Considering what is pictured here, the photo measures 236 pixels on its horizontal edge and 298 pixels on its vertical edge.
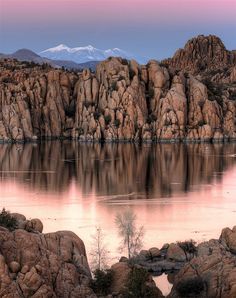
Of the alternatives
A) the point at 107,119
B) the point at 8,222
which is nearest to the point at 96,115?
the point at 107,119

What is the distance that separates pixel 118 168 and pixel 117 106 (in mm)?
70229

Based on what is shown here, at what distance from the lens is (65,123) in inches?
6540

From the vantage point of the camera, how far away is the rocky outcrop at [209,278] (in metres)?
27.9

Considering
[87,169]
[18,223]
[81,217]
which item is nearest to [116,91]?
[87,169]

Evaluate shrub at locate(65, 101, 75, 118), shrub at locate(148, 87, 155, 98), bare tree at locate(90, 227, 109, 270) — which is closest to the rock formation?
bare tree at locate(90, 227, 109, 270)

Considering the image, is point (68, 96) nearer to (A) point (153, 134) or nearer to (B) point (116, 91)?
(B) point (116, 91)

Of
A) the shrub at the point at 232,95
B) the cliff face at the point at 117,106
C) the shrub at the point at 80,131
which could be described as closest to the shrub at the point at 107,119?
the cliff face at the point at 117,106

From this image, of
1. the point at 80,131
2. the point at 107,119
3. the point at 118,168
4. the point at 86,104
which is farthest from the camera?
the point at 86,104

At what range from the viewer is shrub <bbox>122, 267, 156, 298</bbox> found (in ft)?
87.0

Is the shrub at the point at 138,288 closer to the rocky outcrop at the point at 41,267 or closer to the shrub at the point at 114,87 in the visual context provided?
the rocky outcrop at the point at 41,267

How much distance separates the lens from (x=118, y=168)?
289ft

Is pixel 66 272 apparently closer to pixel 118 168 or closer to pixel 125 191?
pixel 125 191

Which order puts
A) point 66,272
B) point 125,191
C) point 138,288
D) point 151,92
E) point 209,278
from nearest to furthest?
point 138,288, point 66,272, point 209,278, point 125,191, point 151,92

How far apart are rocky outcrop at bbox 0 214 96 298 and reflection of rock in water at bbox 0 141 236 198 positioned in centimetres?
3273
